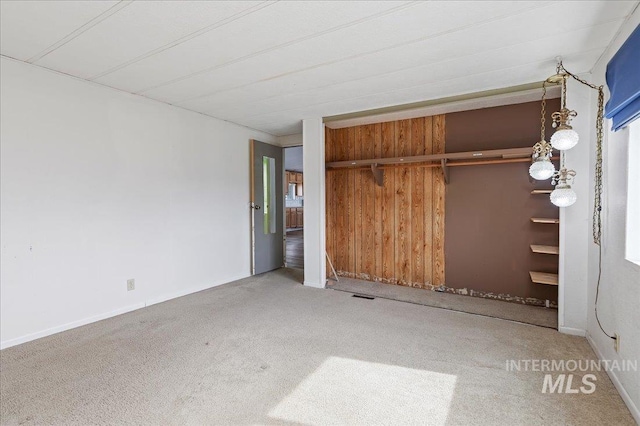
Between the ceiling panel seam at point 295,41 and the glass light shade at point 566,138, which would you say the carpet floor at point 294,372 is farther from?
the ceiling panel seam at point 295,41

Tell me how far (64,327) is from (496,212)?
465cm

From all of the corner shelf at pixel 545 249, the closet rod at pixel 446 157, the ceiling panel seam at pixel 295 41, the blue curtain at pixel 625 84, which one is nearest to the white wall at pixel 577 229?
the corner shelf at pixel 545 249

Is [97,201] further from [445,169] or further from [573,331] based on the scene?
[573,331]

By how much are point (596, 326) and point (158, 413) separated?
314 cm

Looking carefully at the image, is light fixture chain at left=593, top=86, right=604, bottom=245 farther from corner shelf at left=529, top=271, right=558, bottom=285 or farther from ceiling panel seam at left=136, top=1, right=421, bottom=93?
ceiling panel seam at left=136, top=1, right=421, bottom=93

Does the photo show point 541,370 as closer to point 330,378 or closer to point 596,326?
point 596,326

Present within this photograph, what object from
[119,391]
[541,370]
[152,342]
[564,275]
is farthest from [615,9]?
[152,342]

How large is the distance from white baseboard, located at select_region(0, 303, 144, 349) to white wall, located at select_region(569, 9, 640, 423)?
4050mm

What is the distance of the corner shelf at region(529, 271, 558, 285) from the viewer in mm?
3204

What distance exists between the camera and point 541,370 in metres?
2.16

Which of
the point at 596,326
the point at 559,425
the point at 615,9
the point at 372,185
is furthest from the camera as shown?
the point at 372,185

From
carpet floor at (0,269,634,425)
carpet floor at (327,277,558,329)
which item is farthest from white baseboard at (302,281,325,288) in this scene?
carpet floor at (0,269,634,425)

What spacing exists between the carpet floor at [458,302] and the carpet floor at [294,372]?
250 mm

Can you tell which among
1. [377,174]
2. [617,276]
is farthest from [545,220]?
[377,174]
